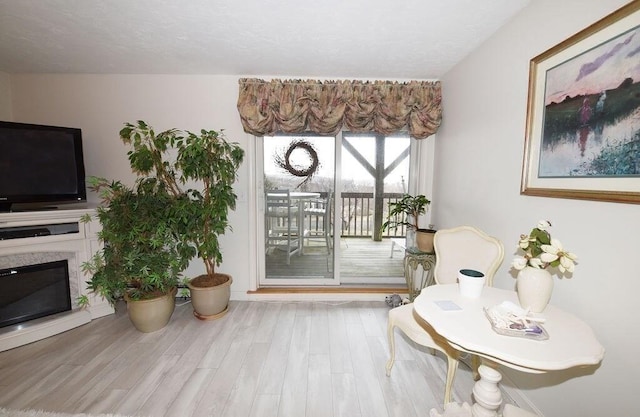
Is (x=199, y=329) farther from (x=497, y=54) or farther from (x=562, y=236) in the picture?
(x=497, y=54)

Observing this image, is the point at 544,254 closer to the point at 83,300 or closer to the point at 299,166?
the point at 299,166

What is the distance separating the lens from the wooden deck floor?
3.10 metres

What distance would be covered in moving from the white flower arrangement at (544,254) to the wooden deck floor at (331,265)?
203 centimetres

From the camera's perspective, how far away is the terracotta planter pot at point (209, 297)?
2.34m

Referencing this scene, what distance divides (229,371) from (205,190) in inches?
58.1

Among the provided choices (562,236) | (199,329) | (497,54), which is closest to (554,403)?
(562,236)

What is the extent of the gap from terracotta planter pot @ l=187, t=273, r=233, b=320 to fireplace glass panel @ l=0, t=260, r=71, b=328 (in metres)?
1.05

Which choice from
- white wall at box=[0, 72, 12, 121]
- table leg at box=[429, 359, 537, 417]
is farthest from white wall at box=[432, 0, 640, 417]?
white wall at box=[0, 72, 12, 121]

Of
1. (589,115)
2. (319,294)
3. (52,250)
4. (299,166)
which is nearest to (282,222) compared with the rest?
(299,166)

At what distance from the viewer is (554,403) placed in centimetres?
132

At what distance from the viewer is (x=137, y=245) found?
214cm

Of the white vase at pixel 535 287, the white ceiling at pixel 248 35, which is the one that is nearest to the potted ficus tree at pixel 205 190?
the white ceiling at pixel 248 35

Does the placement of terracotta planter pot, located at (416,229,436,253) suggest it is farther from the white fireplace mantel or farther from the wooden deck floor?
the white fireplace mantel

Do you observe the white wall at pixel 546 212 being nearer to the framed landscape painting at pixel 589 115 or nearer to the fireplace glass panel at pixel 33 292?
the framed landscape painting at pixel 589 115
